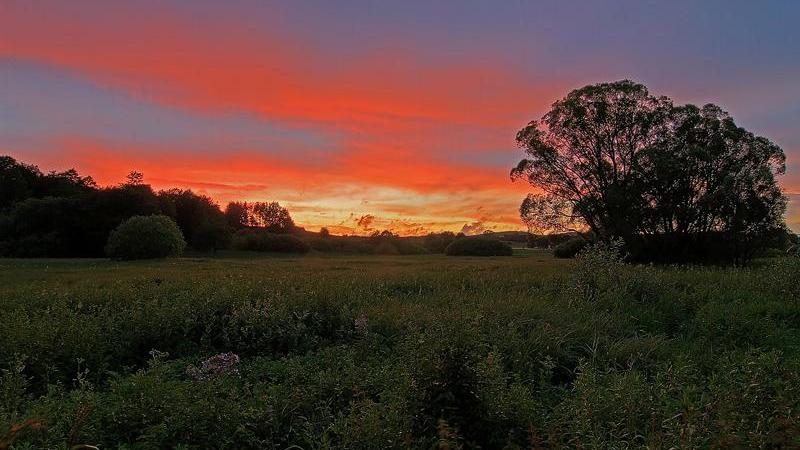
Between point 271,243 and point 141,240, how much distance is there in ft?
69.2

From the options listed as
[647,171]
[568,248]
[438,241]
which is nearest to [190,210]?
[438,241]

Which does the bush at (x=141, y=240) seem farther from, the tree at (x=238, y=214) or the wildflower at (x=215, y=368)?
the tree at (x=238, y=214)

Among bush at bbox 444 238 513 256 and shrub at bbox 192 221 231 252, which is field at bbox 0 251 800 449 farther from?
shrub at bbox 192 221 231 252

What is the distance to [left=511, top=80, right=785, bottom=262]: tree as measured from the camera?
31469 mm

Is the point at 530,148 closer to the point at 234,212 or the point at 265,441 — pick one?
the point at 265,441

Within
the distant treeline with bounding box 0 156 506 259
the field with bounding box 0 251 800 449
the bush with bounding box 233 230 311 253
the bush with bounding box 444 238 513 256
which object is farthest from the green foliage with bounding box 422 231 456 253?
the field with bounding box 0 251 800 449

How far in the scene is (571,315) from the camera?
32.2 feet

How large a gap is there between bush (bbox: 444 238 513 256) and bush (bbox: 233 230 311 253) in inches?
651

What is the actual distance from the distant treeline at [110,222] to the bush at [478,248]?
699mm

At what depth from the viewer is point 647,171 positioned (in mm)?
32844

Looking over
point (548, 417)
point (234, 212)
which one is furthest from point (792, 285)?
point (234, 212)

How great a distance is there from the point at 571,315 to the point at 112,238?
123ft

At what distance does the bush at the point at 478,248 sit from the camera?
53625mm

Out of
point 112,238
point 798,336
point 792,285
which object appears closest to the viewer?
point 798,336
